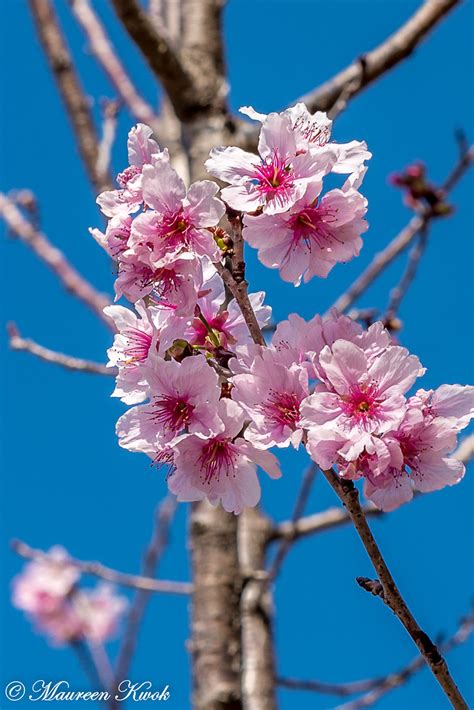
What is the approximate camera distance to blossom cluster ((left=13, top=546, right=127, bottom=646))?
14.8 ft

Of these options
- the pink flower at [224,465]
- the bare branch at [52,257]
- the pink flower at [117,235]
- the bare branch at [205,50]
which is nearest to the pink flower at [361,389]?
the pink flower at [224,465]

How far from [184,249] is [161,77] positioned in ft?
5.05

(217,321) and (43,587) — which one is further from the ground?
(43,587)

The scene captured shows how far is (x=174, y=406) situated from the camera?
115cm

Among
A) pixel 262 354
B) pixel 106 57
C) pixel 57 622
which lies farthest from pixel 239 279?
pixel 57 622

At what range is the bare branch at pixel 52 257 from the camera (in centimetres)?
328

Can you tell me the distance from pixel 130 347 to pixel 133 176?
0.26 meters

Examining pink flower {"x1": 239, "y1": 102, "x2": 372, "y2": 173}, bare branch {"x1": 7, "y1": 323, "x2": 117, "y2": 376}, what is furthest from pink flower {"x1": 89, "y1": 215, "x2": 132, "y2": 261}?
bare branch {"x1": 7, "y1": 323, "x2": 117, "y2": 376}

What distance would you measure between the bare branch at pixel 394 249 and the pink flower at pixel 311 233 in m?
1.36

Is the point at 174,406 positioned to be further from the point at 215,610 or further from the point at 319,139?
the point at 215,610

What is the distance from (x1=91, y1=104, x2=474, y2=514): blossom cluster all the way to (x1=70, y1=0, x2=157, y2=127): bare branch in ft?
10.1

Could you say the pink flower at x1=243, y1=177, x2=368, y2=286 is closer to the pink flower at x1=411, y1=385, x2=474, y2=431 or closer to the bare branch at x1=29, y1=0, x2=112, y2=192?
the pink flower at x1=411, y1=385, x2=474, y2=431

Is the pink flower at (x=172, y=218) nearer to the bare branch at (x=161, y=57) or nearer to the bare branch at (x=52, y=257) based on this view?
the bare branch at (x=161, y=57)

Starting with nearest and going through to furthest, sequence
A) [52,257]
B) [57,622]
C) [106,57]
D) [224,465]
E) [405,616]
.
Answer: [405,616] → [224,465] → [52,257] → [106,57] → [57,622]
